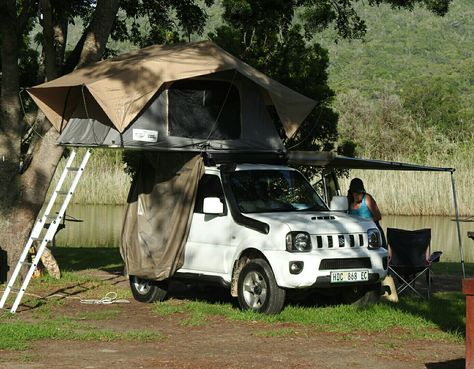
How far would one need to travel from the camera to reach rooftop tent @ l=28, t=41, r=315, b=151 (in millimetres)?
12664

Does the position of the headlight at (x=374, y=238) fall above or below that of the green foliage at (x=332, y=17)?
below

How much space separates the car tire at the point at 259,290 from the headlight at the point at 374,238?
1344 mm

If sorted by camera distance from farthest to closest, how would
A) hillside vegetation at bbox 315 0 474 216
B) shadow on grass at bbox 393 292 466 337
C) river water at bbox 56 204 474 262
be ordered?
hillside vegetation at bbox 315 0 474 216
river water at bbox 56 204 474 262
shadow on grass at bbox 393 292 466 337

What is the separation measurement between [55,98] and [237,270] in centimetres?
379

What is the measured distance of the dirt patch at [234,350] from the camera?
9055 mm

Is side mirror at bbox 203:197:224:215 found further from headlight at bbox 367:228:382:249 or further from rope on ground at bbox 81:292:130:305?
rope on ground at bbox 81:292:130:305

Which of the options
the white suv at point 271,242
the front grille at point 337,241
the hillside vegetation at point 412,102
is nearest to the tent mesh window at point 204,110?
the white suv at point 271,242

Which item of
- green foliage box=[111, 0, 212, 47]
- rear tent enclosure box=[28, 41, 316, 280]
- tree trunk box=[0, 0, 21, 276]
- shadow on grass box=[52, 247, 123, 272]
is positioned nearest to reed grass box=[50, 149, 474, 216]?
shadow on grass box=[52, 247, 123, 272]

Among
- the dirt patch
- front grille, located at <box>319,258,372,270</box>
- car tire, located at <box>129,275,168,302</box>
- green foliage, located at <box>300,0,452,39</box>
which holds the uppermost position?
green foliage, located at <box>300,0,452,39</box>

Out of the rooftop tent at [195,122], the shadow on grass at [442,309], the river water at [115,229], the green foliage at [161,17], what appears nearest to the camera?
the shadow on grass at [442,309]

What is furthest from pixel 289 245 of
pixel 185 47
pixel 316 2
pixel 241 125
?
pixel 316 2

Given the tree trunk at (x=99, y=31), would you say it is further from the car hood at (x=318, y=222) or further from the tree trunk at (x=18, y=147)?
the car hood at (x=318, y=222)

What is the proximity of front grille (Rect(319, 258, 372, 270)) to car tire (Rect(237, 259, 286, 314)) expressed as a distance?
0.55 meters

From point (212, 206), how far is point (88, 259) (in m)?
7.70
